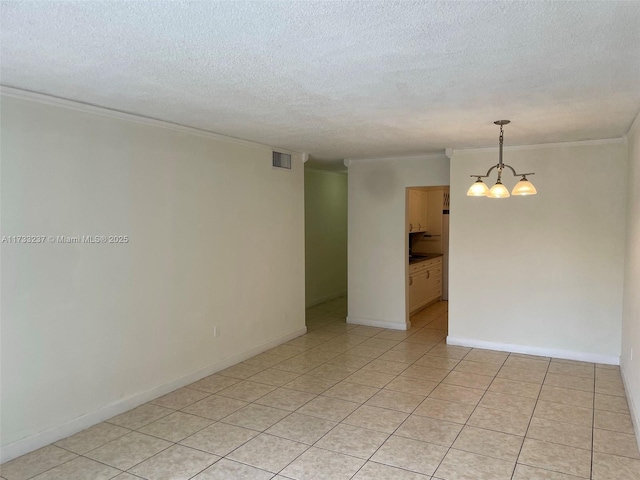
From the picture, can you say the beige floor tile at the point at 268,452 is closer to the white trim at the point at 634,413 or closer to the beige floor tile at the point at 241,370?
the beige floor tile at the point at 241,370

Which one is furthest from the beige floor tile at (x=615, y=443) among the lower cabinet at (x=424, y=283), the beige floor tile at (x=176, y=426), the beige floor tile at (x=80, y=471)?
the lower cabinet at (x=424, y=283)

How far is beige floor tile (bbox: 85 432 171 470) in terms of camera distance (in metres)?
3.15

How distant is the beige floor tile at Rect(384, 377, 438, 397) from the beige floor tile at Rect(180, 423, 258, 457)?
1.57 metres

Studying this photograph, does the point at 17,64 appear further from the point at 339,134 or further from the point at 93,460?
the point at 339,134

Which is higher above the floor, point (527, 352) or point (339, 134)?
point (339, 134)

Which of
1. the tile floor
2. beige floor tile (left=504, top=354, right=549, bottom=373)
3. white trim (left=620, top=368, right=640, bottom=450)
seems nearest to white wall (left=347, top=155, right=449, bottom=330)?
the tile floor

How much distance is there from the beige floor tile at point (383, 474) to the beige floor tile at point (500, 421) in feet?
3.21

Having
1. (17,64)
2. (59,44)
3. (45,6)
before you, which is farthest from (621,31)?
(17,64)

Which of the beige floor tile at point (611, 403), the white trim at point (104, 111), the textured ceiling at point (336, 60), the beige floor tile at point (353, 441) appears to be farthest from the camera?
the beige floor tile at point (611, 403)

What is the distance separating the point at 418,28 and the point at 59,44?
5.92 ft

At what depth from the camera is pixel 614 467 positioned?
304 cm

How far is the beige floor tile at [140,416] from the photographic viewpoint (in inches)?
146

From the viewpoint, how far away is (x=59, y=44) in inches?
91.4

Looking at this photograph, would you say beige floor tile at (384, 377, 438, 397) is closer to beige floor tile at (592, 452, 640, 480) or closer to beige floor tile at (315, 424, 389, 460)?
beige floor tile at (315, 424, 389, 460)
